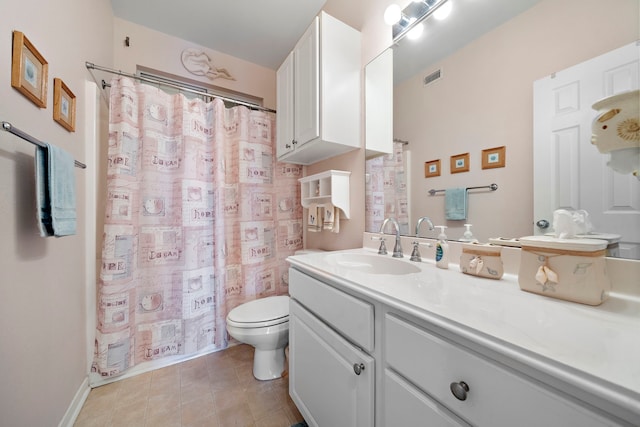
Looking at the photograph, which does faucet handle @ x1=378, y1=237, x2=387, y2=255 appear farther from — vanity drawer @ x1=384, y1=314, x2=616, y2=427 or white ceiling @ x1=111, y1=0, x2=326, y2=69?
white ceiling @ x1=111, y1=0, x2=326, y2=69

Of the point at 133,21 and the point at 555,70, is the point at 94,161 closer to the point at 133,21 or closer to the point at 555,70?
the point at 133,21

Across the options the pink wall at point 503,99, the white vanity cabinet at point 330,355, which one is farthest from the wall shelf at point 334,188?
the white vanity cabinet at point 330,355

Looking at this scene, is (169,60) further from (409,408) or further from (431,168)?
(409,408)

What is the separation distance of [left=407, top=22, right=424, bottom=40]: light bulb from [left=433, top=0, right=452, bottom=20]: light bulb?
8cm

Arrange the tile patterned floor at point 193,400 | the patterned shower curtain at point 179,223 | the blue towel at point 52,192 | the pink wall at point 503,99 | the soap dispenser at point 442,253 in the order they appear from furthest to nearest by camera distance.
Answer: the patterned shower curtain at point 179,223
the tile patterned floor at point 193,400
the soap dispenser at point 442,253
the blue towel at point 52,192
the pink wall at point 503,99

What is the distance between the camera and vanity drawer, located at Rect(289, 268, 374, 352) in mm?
701

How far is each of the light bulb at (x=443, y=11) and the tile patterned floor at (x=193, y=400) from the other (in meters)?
2.13

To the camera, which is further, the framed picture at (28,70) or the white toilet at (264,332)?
the white toilet at (264,332)

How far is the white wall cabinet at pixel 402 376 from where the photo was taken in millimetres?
377

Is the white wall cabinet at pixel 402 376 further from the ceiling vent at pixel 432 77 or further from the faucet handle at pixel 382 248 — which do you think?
the ceiling vent at pixel 432 77

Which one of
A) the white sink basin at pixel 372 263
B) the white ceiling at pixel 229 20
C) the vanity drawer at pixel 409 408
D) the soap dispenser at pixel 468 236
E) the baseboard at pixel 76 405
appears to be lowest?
the baseboard at pixel 76 405

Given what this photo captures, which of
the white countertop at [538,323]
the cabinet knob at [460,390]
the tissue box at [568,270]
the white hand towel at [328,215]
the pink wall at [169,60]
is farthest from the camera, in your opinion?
the pink wall at [169,60]

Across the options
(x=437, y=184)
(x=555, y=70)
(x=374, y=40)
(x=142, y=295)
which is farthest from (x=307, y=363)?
(x=374, y=40)

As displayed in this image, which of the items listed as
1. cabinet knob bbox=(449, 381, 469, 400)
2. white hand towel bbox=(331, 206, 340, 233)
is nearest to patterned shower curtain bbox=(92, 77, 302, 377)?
white hand towel bbox=(331, 206, 340, 233)
